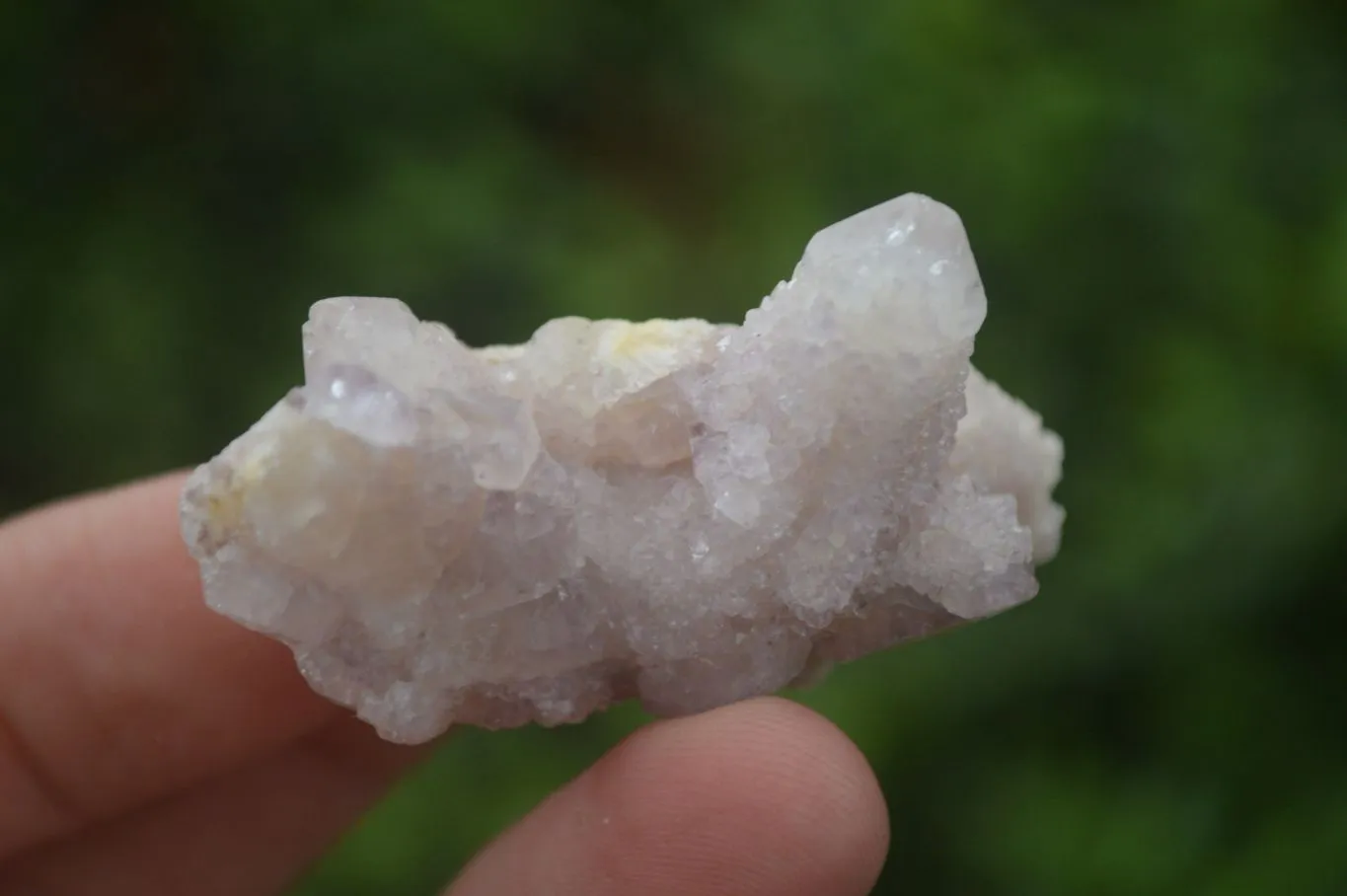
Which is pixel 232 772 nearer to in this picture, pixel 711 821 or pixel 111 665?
pixel 111 665

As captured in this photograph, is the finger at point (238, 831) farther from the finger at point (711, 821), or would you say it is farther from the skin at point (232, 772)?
the finger at point (711, 821)

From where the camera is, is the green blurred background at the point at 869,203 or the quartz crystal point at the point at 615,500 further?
the green blurred background at the point at 869,203

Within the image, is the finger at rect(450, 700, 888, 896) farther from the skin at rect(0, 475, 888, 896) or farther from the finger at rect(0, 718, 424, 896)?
the finger at rect(0, 718, 424, 896)

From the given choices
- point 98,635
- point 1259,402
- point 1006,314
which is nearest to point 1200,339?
point 1259,402

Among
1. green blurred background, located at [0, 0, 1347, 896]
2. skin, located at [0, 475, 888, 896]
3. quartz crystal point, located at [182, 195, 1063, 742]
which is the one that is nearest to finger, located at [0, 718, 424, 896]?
skin, located at [0, 475, 888, 896]

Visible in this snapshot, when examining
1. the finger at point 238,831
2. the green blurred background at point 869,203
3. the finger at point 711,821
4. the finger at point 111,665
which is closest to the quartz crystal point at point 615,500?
the finger at point 711,821

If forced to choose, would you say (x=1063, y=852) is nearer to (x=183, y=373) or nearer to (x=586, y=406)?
(x=586, y=406)
